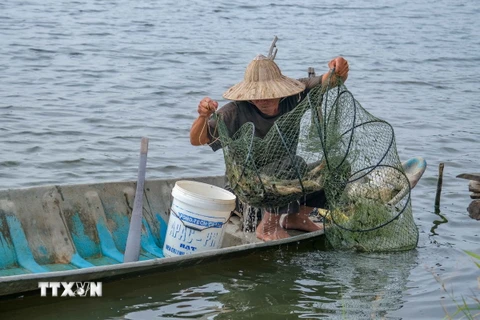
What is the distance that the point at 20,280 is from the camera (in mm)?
5191

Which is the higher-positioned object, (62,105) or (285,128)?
(285,128)

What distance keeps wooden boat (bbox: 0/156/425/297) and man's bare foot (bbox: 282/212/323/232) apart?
0.23 feet

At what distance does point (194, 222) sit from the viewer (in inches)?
241

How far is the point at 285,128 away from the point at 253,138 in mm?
326

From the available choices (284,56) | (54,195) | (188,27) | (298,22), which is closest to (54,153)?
(54,195)

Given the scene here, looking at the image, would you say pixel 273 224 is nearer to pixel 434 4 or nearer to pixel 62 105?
pixel 62 105

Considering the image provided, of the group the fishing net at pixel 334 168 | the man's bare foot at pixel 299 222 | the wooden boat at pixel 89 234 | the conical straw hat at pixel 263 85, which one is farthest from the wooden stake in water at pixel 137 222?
the man's bare foot at pixel 299 222

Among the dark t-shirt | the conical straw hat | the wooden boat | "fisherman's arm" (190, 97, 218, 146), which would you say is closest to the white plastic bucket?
the wooden boat

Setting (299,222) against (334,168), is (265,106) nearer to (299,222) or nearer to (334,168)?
(334,168)

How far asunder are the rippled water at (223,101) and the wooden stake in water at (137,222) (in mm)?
204

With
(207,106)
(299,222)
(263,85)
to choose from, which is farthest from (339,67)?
(299,222)

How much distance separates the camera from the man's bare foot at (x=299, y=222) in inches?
276

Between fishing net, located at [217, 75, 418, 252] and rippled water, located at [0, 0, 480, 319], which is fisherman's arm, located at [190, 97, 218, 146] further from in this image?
rippled water, located at [0, 0, 480, 319]

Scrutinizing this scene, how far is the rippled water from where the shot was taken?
20.3 ft
